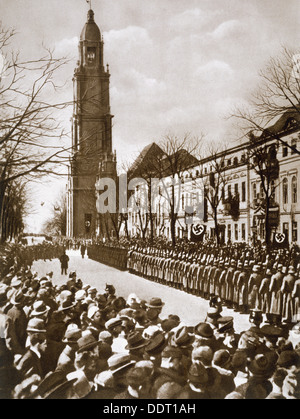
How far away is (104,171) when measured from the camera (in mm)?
9430

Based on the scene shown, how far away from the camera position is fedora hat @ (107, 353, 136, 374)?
581 cm

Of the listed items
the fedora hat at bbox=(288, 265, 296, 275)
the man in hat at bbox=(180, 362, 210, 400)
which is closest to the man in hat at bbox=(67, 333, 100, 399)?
the man in hat at bbox=(180, 362, 210, 400)

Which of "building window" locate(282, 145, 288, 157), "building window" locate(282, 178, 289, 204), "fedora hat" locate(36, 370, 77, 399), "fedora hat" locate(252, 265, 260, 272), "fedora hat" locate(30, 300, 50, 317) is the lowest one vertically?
"fedora hat" locate(36, 370, 77, 399)

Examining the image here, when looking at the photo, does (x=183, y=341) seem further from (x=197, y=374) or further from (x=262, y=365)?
(x=262, y=365)

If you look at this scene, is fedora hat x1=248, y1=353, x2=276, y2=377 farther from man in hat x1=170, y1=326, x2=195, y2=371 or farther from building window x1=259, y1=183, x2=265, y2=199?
building window x1=259, y1=183, x2=265, y2=199

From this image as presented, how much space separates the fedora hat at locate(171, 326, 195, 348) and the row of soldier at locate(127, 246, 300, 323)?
76.2 inches

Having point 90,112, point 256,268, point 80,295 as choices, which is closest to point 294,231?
point 256,268

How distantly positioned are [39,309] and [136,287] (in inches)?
143

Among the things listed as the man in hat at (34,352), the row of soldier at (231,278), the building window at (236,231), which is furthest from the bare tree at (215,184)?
the man in hat at (34,352)

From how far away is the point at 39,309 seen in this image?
7.08 metres

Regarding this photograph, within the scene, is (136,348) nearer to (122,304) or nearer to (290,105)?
(122,304)

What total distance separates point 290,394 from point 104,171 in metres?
5.23

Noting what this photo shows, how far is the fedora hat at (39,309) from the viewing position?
7024mm
